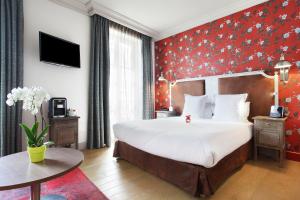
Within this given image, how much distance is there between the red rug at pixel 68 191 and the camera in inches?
65.4

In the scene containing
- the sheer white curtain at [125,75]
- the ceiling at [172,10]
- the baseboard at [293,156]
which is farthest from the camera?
the sheer white curtain at [125,75]

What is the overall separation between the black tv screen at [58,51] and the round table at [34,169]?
1.88 m

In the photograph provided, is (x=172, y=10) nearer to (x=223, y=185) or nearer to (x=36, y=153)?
(x=223, y=185)

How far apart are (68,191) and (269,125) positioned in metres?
2.87

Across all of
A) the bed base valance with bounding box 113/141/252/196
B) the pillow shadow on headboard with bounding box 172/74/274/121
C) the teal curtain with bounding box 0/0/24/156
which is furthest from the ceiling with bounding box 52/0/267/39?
the bed base valance with bounding box 113/141/252/196

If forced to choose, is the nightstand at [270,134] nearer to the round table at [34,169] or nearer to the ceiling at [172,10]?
the ceiling at [172,10]

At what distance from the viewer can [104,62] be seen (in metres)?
3.61

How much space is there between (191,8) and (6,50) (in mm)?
3409

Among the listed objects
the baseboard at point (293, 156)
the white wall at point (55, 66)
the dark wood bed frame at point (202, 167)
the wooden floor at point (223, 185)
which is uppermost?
the white wall at point (55, 66)

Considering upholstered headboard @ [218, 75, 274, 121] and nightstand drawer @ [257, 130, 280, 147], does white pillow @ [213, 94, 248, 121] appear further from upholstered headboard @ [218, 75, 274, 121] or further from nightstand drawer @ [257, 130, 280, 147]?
nightstand drawer @ [257, 130, 280, 147]

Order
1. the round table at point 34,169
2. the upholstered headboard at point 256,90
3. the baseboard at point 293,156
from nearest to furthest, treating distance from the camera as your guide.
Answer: the round table at point 34,169, the baseboard at point 293,156, the upholstered headboard at point 256,90

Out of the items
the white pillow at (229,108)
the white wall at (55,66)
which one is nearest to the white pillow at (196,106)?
the white pillow at (229,108)

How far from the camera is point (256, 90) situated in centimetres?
297

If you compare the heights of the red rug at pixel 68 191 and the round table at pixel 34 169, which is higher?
the round table at pixel 34 169
